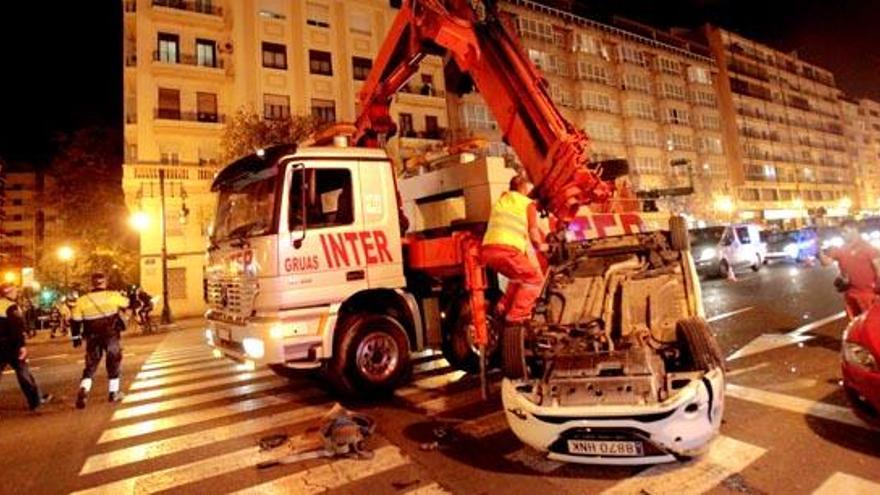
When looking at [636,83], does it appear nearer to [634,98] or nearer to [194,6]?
[634,98]

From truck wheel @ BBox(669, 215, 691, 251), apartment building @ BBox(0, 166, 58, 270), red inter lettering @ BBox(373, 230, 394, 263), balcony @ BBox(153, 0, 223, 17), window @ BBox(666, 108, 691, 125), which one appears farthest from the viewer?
apartment building @ BBox(0, 166, 58, 270)

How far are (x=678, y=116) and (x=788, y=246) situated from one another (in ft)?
106

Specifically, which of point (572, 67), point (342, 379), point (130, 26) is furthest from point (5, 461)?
point (572, 67)

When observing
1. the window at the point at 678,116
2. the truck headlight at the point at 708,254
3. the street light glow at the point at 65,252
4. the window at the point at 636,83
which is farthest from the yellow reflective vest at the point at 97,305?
the window at the point at 678,116

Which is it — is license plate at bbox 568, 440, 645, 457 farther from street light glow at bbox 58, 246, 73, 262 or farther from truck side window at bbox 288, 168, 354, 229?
street light glow at bbox 58, 246, 73, 262

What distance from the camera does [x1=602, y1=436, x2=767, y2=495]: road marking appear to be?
369 cm

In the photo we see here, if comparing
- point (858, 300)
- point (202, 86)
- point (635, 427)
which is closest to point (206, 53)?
point (202, 86)

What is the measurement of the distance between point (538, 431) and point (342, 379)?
3.01m

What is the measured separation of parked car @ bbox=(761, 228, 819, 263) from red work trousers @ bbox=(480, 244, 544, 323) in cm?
2380

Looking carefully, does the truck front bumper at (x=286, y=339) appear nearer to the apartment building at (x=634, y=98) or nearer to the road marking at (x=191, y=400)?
the road marking at (x=191, y=400)

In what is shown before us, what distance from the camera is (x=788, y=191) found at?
67375 millimetres

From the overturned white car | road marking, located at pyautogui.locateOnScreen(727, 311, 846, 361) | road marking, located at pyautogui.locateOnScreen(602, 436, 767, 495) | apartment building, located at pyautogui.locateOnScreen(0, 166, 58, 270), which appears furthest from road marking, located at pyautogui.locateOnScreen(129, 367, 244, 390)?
apartment building, located at pyautogui.locateOnScreen(0, 166, 58, 270)

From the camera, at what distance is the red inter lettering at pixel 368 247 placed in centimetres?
657

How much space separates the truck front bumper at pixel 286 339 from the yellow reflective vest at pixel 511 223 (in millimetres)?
2119
